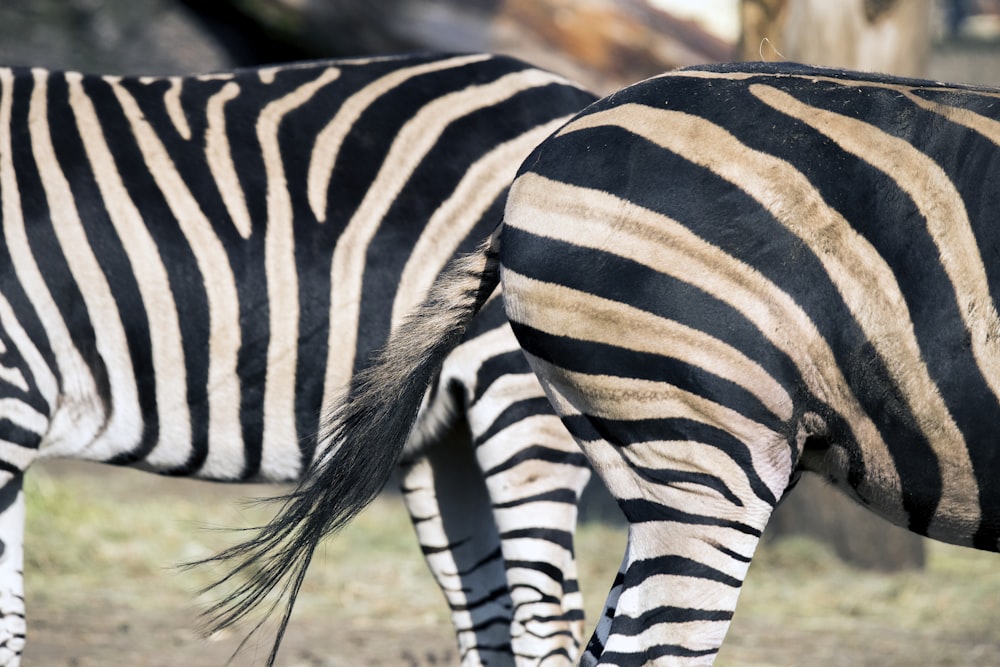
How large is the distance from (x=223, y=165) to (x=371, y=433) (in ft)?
4.52

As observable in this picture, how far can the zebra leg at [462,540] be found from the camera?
3.82m

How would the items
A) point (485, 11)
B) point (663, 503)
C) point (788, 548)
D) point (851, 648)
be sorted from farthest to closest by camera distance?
point (485, 11) < point (788, 548) < point (851, 648) < point (663, 503)

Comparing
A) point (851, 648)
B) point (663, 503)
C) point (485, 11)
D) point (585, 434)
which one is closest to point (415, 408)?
point (585, 434)

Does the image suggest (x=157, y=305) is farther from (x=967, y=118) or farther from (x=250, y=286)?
(x=967, y=118)

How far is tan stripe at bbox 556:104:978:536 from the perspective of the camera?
213 centimetres

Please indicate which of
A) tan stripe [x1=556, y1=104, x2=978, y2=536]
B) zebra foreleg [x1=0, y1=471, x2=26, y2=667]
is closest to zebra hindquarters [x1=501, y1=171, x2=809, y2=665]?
tan stripe [x1=556, y1=104, x2=978, y2=536]

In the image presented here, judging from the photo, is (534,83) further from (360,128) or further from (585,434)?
(585,434)

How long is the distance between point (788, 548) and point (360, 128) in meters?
3.83

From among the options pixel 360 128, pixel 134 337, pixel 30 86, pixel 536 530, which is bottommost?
pixel 536 530

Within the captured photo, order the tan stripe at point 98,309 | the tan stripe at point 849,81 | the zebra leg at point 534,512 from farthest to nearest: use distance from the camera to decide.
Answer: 1. the tan stripe at point 98,309
2. the zebra leg at point 534,512
3. the tan stripe at point 849,81

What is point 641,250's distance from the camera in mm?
2209

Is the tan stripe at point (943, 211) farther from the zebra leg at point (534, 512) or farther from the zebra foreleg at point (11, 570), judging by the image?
the zebra foreleg at point (11, 570)

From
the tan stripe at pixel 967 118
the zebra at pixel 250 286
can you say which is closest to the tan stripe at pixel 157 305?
the zebra at pixel 250 286

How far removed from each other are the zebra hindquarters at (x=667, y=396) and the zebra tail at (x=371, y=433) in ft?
1.13
